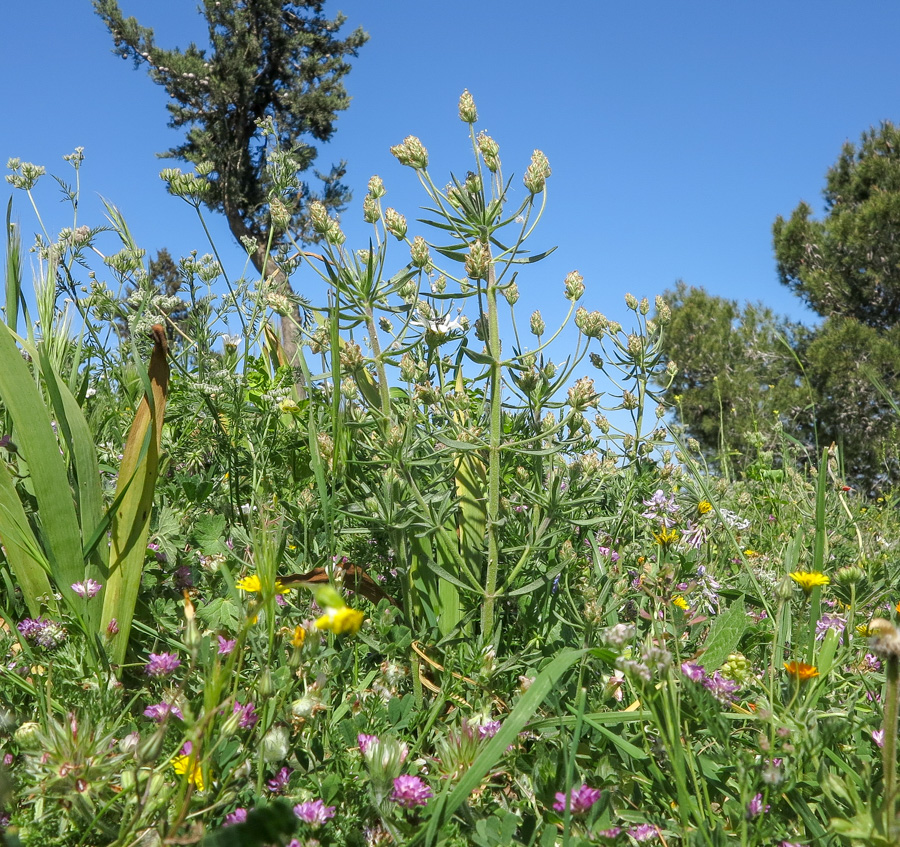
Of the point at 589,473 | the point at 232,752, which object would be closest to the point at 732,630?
the point at 589,473

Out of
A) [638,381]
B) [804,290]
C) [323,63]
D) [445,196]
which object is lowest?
[638,381]

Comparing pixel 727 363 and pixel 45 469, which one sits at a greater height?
pixel 727 363

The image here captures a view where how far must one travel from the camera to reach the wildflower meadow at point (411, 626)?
101cm

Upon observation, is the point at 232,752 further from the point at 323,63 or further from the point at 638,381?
the point at 323,63

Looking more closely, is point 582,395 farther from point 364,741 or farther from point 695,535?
point 695,535

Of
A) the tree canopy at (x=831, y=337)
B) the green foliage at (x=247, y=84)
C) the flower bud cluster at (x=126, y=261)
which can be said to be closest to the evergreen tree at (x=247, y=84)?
the green foliage at (x=247, y=84)

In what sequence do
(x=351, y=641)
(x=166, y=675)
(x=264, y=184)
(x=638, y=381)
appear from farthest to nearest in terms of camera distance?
(x=264, y=184) → (x=638, y=381) → (x=351, y=641) → (x=166, y=675)

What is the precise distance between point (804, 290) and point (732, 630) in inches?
732

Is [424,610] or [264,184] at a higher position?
[264,184]

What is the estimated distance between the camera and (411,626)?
147 cm

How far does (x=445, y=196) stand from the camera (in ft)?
5.06

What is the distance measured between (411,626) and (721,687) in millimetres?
591

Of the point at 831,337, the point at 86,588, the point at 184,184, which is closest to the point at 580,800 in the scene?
the point at 86,588

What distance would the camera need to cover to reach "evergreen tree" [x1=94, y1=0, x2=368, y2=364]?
17.1 metres
